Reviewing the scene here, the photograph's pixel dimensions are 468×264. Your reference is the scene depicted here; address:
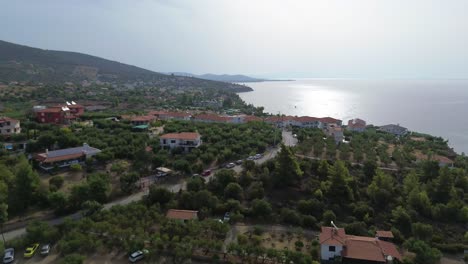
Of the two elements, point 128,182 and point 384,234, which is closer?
point 384,234

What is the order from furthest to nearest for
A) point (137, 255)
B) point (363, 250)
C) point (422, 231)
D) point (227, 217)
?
point (227, 217)
point (422, 231)
point (363, 250)
point (137, 255)

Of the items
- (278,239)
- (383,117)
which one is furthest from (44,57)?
(278,239)

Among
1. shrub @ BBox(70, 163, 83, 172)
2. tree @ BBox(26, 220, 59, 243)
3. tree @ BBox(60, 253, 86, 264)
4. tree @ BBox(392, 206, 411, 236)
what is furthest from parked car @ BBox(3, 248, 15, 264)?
tree @ BBox(392, 206, 411, 236)

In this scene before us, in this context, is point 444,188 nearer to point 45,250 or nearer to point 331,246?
point 331,246

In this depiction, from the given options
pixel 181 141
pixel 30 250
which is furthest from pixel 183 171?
pixel 30 250

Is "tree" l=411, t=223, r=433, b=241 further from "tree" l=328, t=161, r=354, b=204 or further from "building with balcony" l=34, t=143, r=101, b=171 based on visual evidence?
"building with balcony" l=34, t=143, r=101, b=171

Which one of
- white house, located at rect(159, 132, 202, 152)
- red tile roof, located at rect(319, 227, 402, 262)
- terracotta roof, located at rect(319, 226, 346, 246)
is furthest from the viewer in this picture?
white house, located at rect(159, 132, 202, 152)

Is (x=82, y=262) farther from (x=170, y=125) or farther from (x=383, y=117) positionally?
(x=383, y=117)
